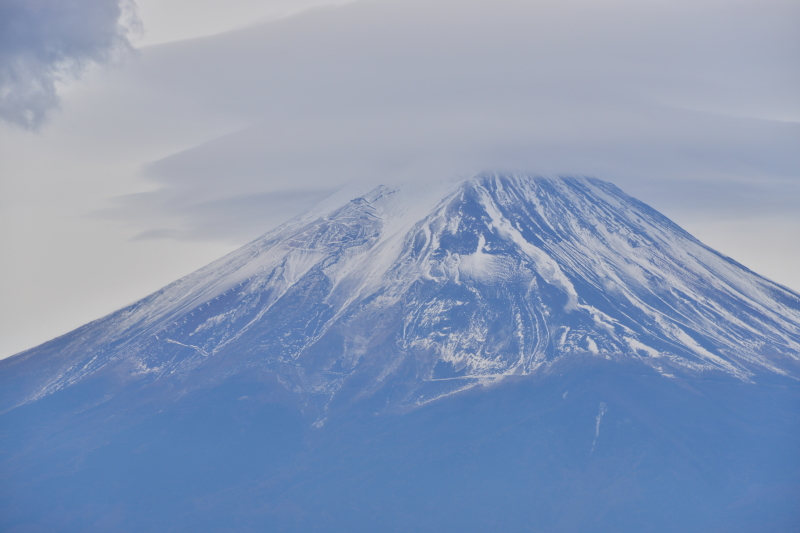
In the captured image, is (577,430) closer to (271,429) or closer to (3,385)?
(271,429)

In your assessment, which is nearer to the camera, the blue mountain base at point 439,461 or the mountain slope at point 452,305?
the blue mountain base at point 439,461

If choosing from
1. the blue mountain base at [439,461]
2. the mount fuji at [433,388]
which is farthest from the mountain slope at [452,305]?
the blue mountain base at [439,461]

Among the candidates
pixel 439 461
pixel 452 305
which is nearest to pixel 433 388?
pixel 439 461

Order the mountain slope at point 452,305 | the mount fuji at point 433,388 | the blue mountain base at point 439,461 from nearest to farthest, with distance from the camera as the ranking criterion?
1. the blue mountain base at point 439,461
2. the mount fuji at point 433,388
3. the mountain slope at point 452,305

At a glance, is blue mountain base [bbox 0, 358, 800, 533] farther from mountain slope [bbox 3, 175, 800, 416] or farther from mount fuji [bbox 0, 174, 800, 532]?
mountain slope [bbox 3, 175, 800, 416]

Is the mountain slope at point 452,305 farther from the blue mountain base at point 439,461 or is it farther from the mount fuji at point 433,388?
the blue mountain base at point 439,461

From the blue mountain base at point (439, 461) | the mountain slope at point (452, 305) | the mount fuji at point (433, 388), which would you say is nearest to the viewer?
the blue mountain base at point (439, 461)

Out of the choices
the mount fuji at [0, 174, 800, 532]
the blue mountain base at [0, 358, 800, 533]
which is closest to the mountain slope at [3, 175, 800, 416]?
the mount fuji at [0, 174, 800, 532]
